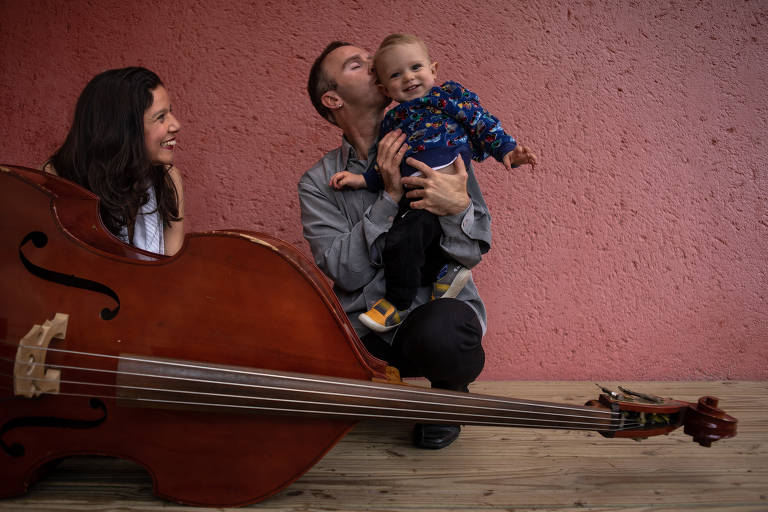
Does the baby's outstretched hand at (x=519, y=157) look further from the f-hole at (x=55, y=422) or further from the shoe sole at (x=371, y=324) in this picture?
the f-hole at (x=55, y=422)

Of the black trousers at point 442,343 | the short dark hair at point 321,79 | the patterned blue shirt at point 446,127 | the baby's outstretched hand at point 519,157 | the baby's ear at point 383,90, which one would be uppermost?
the short dark hair at point 321,79

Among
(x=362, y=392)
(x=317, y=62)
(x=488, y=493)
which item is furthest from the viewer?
(x=317, y=62)

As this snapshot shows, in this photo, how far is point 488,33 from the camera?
1934mm

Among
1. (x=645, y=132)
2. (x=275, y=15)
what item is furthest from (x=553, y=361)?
(x=275, y=15)

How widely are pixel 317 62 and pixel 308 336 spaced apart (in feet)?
3.36

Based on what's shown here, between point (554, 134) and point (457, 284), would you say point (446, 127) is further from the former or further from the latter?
point (554, 134)

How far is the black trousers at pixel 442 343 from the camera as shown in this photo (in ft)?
4.32

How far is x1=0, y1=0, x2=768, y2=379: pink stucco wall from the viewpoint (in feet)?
6.12

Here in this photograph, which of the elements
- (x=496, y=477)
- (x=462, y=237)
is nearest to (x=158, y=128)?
(x=462, y=237)

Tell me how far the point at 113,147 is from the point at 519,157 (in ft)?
3.59

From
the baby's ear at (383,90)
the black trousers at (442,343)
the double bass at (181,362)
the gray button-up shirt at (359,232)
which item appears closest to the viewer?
the double bass at (181,362)

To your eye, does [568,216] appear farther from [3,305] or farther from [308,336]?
[3,305]

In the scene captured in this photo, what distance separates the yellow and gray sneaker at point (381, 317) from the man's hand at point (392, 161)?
0.30m

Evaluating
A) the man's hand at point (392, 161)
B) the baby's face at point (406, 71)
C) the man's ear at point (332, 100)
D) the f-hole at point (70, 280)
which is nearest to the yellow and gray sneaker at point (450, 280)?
the man's hand at point (392, 161)
